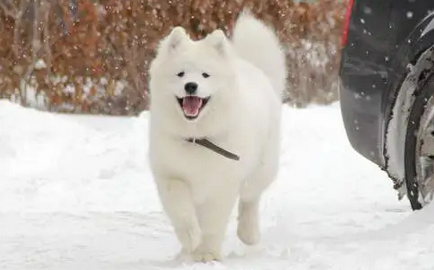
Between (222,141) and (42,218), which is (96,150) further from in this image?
(222,141)

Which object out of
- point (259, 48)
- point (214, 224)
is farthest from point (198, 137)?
point (259, 48)

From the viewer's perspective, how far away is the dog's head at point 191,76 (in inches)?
183

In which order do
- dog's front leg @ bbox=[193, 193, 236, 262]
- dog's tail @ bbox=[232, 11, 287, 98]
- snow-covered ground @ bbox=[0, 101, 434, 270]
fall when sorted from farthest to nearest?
dog's tail @ bbox=[232, 11, 287, 98]
dog's front leg @ bbox=[193, 193, 236, 262]
snow-covered ground @ bbox=[0, 101, 434, 270]

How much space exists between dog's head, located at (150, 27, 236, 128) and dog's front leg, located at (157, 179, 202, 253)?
35 cm

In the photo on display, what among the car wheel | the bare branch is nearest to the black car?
the car wheel

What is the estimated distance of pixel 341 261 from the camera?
419 cm

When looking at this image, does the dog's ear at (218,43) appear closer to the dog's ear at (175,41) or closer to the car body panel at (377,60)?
the dog's ear at (175,41)

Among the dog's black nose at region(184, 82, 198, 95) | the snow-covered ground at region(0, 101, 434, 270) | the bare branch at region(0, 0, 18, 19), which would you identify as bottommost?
the snow-covered ground at region(0, 101, 434, 270)

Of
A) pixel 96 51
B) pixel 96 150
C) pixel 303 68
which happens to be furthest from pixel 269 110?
pixel 303 68

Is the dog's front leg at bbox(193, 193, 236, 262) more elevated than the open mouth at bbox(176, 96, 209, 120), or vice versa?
the open mouth at bbox(176, 96, 209, 120)

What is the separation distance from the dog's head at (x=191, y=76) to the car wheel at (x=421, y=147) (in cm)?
95

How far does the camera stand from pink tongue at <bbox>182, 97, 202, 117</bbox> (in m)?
4.65

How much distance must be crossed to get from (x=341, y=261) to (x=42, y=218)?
2890mm

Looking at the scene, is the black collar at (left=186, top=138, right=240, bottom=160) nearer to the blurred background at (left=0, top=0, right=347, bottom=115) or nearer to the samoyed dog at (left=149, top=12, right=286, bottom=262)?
the samoyed dog at (left=149, top=12, right=286, bottom=262)
